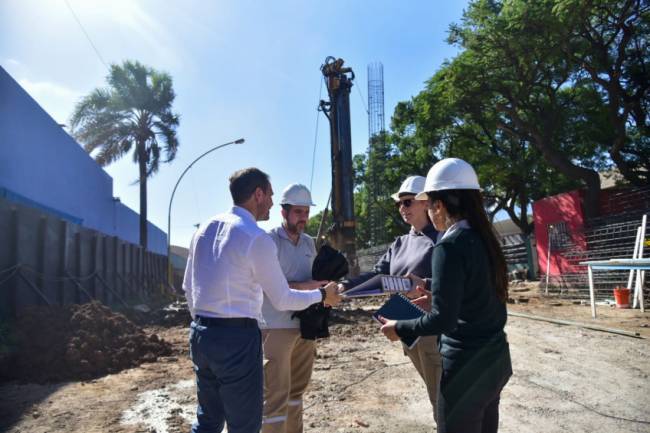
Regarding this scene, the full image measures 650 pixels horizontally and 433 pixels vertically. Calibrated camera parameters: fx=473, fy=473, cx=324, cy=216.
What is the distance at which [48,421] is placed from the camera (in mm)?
4801

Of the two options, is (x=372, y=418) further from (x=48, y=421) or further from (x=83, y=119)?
(x=83, y=119)

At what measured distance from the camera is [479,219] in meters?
2.18

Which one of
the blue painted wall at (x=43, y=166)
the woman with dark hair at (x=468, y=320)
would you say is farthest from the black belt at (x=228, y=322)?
the blue painted wall at (x=43, y=166)

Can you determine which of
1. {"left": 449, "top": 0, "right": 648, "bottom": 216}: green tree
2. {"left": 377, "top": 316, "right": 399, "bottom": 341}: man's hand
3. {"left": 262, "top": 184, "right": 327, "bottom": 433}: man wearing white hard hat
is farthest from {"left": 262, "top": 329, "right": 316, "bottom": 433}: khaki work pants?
{"left": 449, "top": 0, "right": 648, "bottom": 216}: green tree

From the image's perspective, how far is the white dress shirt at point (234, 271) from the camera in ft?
7.90

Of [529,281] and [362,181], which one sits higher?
[362,181]

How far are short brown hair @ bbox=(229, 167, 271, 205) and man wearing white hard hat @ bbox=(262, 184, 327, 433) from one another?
0.81m

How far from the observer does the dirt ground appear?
167 inches

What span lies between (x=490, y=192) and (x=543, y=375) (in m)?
22.5

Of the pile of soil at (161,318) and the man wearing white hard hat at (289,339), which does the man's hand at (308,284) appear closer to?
the man wearing white hard hat at (289,339)

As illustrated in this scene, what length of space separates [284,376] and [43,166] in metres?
15.7

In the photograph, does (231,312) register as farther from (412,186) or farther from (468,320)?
(412,186)

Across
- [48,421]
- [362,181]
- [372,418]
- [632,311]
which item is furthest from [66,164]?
[362,181]

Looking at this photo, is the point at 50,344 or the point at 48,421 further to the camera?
the point at 50,344
